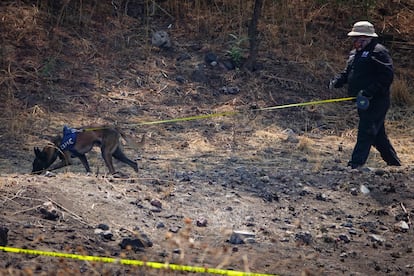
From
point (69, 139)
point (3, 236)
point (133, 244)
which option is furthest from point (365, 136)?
point (3, 236)

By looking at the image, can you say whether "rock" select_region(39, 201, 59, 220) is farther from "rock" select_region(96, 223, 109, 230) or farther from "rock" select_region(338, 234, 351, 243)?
"rock" select_region(338, 234, 351, 243)

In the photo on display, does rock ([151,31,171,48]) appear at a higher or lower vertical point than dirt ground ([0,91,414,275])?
higher

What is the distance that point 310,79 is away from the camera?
51.2ft

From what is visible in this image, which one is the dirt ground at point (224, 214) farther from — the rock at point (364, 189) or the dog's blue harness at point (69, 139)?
the dog's blue harness at point (69, 139)

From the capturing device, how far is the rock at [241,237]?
8156mm

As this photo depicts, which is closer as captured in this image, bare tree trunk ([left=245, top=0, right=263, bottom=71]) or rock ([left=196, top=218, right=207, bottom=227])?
rock ([left=196, top=218, right=207, bottom=227])

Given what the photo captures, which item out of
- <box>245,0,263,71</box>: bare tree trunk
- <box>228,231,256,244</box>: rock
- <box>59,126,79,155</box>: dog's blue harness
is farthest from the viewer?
<box>245,0,263,71</box>: bare tree trunk

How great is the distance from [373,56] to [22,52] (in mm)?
6880

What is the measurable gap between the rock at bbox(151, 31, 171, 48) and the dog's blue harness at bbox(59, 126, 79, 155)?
195 inches

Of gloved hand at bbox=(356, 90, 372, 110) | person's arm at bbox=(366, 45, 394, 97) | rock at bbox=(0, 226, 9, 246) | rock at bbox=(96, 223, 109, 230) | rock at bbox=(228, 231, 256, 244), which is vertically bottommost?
rock at bbox=(228, 231, 256, 244)

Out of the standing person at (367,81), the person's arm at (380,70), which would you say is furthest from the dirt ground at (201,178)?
the person's arm at (380,70)

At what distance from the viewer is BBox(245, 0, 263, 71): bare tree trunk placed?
15320 mm

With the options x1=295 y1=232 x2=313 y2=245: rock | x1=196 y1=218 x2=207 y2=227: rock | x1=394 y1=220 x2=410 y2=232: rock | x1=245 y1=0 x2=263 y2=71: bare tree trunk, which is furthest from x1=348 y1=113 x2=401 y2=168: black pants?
x1=245 y1=0 x2=263 y2=71: bare tree trunk

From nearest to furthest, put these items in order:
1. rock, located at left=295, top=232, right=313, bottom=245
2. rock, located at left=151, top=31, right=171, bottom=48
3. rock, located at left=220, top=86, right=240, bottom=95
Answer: rock, located at left=295, top=232, right=313, bottom=245 → rock, located at left=220, top=86, right=240, bottom=95 → rock, located at left=151, top=31, right=171, bottom=48
